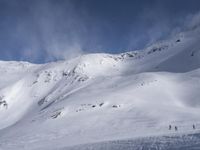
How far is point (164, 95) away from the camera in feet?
369

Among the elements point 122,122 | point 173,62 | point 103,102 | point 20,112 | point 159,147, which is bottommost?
point 159,147

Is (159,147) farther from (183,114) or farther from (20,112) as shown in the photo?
(20,112)

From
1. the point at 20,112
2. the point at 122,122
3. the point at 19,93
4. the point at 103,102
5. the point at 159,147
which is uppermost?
the point at 19,93

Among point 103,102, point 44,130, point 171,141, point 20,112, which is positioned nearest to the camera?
point 171,141

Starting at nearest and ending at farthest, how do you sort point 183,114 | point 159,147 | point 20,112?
point 159,147 < point 183,114 < point 20,112

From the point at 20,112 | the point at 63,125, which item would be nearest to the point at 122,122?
the point at 63,125

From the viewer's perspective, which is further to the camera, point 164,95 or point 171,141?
point 164,95

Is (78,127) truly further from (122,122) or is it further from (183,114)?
(183,114)

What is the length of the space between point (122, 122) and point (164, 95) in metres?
32.7

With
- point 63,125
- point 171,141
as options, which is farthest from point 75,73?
point 171,141

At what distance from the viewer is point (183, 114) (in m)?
81.8

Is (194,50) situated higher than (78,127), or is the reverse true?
(194,50)

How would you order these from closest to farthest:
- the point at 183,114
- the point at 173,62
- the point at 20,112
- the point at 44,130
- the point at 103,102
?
1. the point at 183,114
2. the point at 44,130
3. the point at 103,102
4. the point at 20,112
5. the point at 173,62

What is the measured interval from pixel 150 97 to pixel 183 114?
1185 inches
